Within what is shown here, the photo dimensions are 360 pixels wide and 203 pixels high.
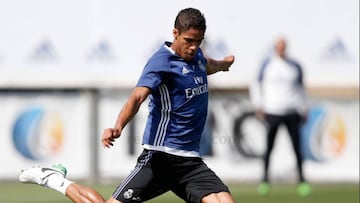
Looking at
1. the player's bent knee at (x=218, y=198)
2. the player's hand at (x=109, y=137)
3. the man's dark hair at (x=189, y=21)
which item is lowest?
the player's bent knee at (x=218, y=198)

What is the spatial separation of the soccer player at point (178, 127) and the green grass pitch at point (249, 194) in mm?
5925

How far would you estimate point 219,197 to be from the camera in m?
9.88

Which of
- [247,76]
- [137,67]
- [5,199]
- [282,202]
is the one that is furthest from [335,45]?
[5,199]

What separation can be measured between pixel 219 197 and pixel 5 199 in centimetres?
737

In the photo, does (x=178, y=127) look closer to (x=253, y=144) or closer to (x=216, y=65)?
(x=216, y=65)

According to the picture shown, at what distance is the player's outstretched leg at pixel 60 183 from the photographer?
10617mm

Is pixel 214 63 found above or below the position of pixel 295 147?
above

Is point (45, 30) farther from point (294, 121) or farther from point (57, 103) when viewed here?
point (294, 121)

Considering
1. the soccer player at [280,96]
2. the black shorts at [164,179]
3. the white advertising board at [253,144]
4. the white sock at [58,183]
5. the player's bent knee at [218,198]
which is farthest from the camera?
the white advertising board at [253,144]

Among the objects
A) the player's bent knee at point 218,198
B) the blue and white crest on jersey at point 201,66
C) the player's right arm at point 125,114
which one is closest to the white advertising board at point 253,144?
the blue and white crest on jersey at point 201,66

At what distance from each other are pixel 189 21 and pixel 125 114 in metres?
0.94

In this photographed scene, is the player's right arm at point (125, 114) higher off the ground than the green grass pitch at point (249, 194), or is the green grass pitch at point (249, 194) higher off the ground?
the player's right arm at point (125, 114)

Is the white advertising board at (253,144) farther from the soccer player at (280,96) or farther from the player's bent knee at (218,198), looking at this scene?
the player's bent knee at (218,198)

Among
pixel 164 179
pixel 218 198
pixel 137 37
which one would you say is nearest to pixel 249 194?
pixel 137 37
